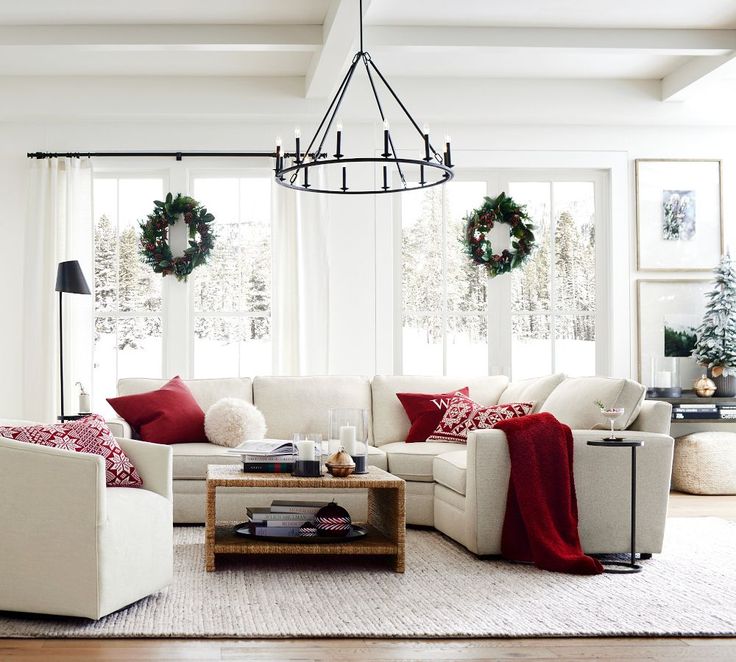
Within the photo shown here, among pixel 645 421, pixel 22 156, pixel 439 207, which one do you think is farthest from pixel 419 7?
pixel 22 156

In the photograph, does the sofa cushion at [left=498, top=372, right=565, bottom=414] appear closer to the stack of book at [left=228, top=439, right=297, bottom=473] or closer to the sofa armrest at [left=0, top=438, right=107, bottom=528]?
the stack of book at [left=228, top=439, right=297, bottom=473]

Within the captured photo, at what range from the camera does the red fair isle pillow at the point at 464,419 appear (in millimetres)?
5535

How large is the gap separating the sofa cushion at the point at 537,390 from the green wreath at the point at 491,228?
5.79ft

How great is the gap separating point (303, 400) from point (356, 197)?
1949 millimetres

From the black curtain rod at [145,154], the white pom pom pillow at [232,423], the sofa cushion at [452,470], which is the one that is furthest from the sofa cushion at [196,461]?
the black curtain rod at [145,154]

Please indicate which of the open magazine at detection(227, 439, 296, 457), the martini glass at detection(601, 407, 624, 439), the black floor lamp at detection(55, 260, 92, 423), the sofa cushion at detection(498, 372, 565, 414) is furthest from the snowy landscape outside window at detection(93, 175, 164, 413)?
the martini glass at detection(601, 407, 624, 439)

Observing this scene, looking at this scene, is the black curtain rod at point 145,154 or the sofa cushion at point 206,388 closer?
the sofa cushion at point 206,388

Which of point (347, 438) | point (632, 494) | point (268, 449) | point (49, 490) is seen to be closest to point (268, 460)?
point (268, 449)

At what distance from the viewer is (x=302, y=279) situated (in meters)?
7.12

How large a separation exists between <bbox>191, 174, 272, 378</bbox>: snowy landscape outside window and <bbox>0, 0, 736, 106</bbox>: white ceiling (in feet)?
3.56

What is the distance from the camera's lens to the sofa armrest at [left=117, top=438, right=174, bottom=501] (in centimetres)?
374

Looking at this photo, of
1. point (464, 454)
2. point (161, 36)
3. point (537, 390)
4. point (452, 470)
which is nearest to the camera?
point (452, 470)

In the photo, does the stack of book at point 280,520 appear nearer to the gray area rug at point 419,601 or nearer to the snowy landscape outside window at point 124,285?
the gray area rug at point 419,601

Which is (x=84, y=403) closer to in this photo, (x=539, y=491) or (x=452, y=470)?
(x=452, y=470)
